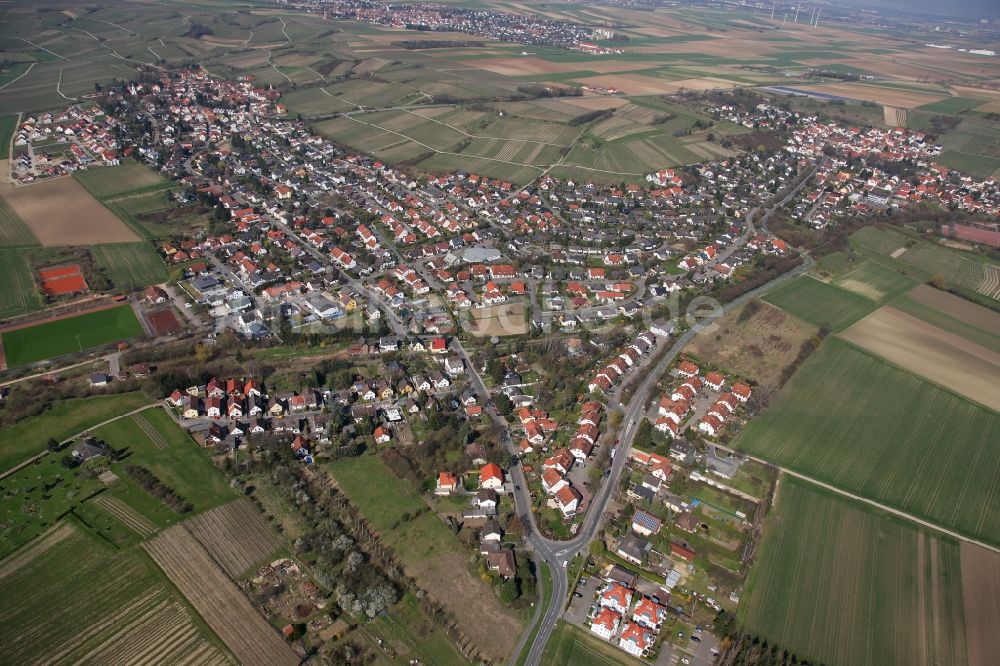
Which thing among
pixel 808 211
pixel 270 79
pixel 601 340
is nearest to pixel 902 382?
pixel 601 340

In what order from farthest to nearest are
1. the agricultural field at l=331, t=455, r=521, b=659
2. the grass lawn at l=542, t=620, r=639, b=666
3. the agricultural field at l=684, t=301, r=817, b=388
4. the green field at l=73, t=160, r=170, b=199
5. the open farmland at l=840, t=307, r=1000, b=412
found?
the green field at l=73, t=160, r=170, b=199
the agricultural field at l=684, t=301, r=817, b=388
the open farmland at l=840, t=307, r=1000, b=412
the agricultural field at l=331, t=455, r=521, b=659
the grass lawn at l=542, t=620, r=639, b=666

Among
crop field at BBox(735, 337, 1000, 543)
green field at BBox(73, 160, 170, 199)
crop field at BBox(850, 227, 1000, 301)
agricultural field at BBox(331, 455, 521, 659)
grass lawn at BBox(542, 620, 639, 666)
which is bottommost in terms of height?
grass lawn at BBox(542, 620, 639, 666)

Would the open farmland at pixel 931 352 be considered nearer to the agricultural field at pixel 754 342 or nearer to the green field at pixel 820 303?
the green field at pixel 820 303

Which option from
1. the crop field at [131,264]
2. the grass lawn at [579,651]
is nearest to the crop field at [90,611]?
the grass lawn at [579,651]

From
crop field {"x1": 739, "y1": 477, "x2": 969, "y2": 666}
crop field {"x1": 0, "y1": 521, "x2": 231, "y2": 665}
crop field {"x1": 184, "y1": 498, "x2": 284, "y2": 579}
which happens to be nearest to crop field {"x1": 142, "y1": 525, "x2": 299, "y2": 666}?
crop field {"x1": 184, "y1": 498, "x2": 284, "y2": 579}

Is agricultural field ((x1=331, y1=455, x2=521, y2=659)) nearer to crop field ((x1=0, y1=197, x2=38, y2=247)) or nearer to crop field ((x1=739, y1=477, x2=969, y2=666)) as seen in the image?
crop field ((x1=739, y1=477, x2=969, y2=666))

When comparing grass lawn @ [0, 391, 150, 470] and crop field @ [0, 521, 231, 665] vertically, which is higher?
grass lawn @ [0, 391, 150, 470]

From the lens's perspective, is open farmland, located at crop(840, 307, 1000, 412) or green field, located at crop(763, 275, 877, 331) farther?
green field, located at crop(763, 275, 877, 331)
